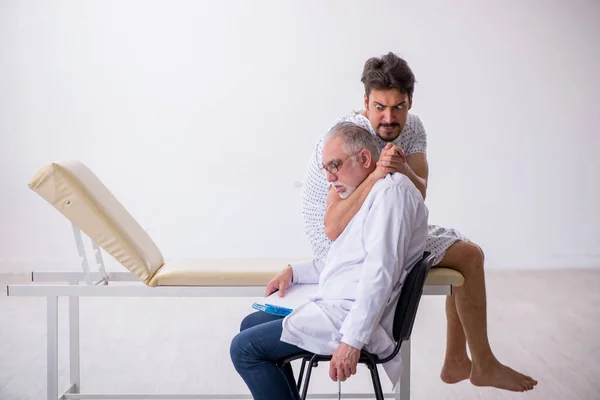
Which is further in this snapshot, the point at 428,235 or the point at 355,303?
the point at 428,235

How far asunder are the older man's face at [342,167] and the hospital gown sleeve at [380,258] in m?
0.20

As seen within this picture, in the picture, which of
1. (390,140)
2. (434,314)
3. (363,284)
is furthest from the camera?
(434,314)

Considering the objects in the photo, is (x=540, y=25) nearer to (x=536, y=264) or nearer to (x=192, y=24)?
(x=536, y=264)

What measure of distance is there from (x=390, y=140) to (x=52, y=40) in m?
4.36

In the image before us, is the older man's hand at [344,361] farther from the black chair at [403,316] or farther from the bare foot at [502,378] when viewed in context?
the bare foot at [502,378]

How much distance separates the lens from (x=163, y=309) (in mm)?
4832

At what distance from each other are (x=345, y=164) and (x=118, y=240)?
889 millimetres

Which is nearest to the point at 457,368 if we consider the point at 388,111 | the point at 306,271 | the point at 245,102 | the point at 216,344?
the point at 306,271

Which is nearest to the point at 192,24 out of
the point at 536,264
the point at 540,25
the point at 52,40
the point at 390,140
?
the point at 52,40

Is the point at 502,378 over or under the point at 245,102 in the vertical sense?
under

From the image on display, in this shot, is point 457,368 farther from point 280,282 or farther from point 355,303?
point 355,303

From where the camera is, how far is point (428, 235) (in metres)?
2.61

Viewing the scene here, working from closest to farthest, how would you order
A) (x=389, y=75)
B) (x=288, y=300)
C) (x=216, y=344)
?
(x=288, y=300) → (x=389, y=75) → (x=216, y=344)

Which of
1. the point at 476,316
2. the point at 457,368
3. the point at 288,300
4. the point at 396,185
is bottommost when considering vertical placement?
the point at 457,368
